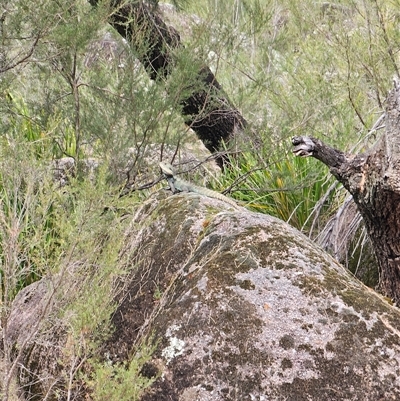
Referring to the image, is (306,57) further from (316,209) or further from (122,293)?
(122,293)

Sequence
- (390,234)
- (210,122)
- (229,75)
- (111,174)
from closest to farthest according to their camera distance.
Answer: (390,234) → (111,174) → (210,122) → (229,75)

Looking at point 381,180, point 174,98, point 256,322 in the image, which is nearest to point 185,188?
point 174,98

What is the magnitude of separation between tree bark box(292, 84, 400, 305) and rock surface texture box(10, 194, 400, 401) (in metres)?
0.44

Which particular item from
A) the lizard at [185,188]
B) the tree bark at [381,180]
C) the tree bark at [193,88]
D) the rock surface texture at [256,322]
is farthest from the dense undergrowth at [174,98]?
the tree bark at [381,180]

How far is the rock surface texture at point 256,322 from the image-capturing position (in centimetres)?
231

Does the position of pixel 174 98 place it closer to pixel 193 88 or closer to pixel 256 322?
pixel 193 88

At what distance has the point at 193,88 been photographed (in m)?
4.98

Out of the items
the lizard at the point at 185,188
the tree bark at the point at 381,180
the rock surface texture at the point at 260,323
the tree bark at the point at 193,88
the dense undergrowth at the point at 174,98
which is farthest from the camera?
the tree bark at the point at 193,88

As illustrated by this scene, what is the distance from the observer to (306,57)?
6.64 metres

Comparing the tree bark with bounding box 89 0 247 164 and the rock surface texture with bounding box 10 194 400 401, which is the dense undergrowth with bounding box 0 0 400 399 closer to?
the tree bark with bounding box 89 0 247 164

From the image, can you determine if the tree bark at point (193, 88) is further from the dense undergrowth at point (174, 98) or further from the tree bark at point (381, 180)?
the tree bark at point (381, 180)

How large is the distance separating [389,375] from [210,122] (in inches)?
160

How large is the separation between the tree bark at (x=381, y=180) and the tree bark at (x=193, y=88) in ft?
6.80

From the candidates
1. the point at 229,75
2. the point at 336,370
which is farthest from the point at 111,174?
the point at 229,75
